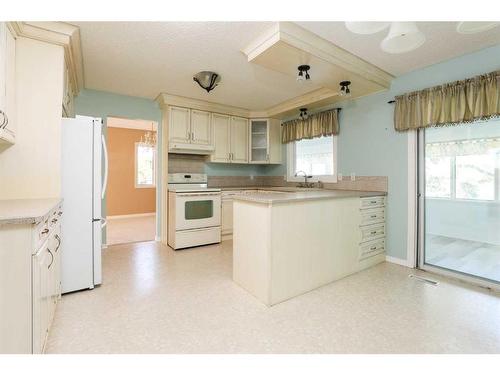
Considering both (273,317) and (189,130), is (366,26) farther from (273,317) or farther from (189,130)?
(189,130)

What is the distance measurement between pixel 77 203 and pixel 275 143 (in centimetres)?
355

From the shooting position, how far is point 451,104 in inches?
103

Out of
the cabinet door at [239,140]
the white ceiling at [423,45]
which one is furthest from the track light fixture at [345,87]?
the cabinet door at [239,140]

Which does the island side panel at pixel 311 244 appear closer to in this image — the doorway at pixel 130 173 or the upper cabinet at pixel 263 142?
the upper cabinet at pixel 263 142

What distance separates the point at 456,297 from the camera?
2273 millimetres

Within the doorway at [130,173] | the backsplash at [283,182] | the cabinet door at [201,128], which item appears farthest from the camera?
the doorway at [130,173]

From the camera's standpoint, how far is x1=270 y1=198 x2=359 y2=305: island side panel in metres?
2.18

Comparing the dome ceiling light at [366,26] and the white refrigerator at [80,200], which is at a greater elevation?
the dome ceiling light at [366,26]

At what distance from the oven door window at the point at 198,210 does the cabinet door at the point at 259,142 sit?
138cm

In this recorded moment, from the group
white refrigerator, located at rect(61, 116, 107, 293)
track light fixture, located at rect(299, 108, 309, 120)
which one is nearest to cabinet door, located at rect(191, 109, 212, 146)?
track light fixture, located at rect(299, 108, 309, 120)

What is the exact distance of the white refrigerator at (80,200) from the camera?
2.26 metres

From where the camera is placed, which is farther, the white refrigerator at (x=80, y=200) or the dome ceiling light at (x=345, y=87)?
the dome ceiling light at (x=345, y=87)
